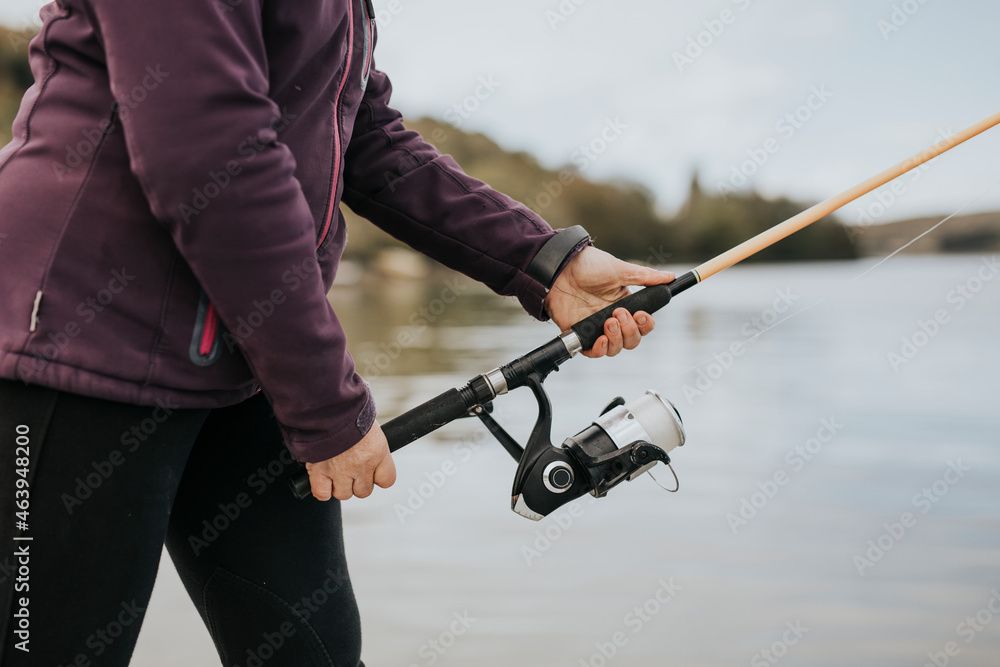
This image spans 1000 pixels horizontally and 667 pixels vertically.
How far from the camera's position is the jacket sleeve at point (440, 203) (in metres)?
1.51

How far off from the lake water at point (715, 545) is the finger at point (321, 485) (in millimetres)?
959

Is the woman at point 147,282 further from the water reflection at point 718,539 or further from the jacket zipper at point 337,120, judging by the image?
the water reflection at point 718,539

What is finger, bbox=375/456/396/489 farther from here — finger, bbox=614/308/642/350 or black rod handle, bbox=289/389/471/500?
finger, bbox=614/308/642/350

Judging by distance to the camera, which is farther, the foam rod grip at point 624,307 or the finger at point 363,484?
the foam rod grip at point 624,307

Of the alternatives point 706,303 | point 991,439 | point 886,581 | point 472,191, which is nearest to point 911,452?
point 991,439

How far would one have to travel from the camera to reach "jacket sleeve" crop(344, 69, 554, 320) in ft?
4.94

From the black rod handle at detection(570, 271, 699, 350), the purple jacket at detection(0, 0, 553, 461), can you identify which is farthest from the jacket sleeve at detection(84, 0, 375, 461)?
the black rod handle at detection(570, 271, 699, 350)

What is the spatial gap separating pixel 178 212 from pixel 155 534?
389mm

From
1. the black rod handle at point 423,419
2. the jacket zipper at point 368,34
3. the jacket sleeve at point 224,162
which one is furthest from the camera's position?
the black rod handle at point 423,419

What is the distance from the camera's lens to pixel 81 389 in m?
0.96

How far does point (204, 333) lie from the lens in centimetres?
103

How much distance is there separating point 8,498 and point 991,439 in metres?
4.58

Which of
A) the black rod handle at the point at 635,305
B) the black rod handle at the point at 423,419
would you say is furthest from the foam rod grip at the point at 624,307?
the black rod handle at the point at 423,419

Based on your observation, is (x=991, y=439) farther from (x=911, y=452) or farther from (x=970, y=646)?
(x=970, y=646)
